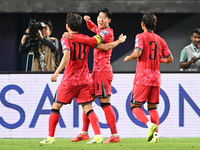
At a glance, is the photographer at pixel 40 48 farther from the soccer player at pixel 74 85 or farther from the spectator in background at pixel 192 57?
the spectator in background at pixel 192 57

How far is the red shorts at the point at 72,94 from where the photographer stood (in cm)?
509

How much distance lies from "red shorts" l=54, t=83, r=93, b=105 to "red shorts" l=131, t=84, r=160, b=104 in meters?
0.66

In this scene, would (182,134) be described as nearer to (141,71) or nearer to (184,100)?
(184,100)

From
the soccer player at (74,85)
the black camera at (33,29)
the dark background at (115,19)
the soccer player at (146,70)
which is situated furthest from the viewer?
the dark background at (115,19)

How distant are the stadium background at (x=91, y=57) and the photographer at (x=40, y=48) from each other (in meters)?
0.45

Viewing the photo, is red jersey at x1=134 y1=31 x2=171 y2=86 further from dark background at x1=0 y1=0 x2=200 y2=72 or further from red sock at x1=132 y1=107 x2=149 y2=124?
dark background at x1=0 y1=0 x2=200 y2=72

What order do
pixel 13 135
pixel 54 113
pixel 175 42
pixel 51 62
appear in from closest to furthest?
1. pixel 54 113
2. pixel 13 135
3. pixel 51 62
4. pixel 175 42

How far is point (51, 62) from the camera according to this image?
7355 millimetres

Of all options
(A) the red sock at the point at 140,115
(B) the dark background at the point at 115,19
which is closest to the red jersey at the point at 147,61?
(A) the red sock at the point at 140,115

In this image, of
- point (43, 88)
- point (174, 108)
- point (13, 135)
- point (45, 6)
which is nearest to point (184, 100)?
point (174, 108)

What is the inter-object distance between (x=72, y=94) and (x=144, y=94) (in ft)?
3.35

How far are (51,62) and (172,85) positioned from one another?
7.90ft

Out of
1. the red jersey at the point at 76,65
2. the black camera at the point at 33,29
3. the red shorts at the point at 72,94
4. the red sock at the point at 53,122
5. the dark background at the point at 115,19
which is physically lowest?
the red sock at the point at 53,122

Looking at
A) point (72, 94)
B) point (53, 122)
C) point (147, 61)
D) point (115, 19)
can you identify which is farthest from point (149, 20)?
point (115, 19)
